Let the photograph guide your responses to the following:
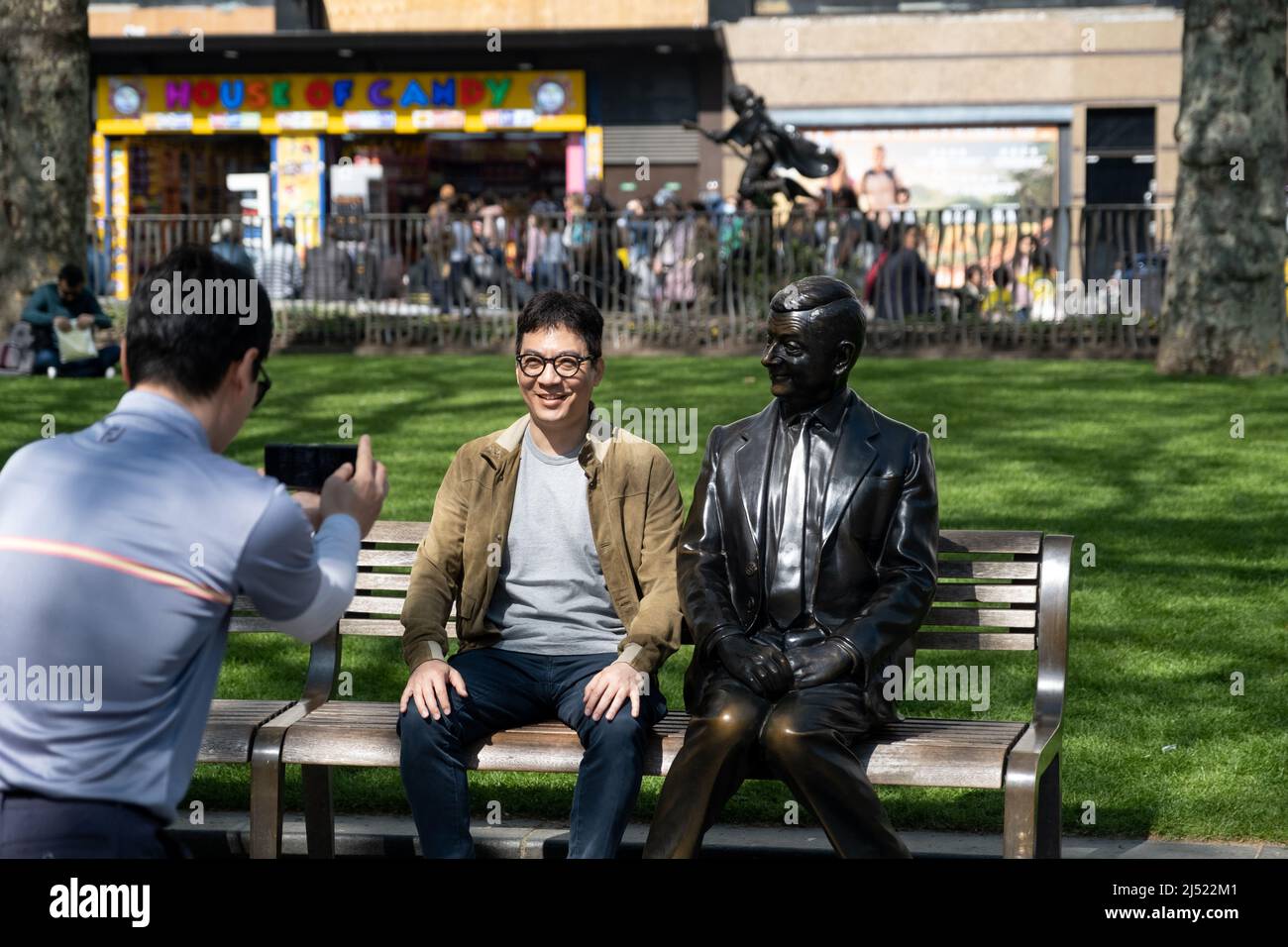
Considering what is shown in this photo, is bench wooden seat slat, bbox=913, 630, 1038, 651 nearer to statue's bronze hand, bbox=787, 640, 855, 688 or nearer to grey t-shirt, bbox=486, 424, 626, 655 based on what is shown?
statue's bronze hand, bbox=787, 640, 855, 688

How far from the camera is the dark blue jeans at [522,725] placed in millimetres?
4461

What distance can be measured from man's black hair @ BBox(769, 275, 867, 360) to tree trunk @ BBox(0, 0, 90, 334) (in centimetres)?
1442

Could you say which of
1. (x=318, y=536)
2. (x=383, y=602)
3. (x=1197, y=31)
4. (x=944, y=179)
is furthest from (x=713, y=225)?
(x=318, y=536)

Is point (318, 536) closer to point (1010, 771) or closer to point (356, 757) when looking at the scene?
point (356, 757)

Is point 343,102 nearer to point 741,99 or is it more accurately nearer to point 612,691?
point 741,99

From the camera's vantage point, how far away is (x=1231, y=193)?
15.5m

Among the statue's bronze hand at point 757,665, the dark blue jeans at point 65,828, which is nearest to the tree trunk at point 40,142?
the statue's bronze hand at point 757,665

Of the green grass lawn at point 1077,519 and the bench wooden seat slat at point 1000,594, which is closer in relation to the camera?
the bench wooden seat slat at point 1000,594

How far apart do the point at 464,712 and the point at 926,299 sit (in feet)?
47.8

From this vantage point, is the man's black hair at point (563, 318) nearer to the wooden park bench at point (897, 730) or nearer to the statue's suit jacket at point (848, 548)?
the statue's suit jacket at point (848, 548)

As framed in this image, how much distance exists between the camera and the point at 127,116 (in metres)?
30.9

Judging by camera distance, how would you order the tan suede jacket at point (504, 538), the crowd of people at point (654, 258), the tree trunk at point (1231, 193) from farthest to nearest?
the crowd of people at point (654, 258) → the tree trunk at point (1231, 193) → the tan suede jacket at point (504, 538)

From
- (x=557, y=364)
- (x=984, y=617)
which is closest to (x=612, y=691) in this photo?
(x=557, y=364)

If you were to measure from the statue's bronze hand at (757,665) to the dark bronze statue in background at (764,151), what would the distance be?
15.8 m
